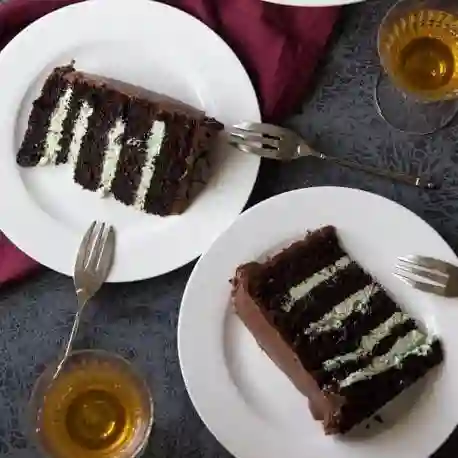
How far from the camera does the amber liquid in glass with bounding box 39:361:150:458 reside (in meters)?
1.55

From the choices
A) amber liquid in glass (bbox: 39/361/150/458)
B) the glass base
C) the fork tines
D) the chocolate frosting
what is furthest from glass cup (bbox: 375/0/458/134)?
amber liquid in glass (bbox: 39/361/150/458)

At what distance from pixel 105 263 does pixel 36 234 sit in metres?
0.12

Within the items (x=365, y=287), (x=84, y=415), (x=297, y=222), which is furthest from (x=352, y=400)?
(x=84, y=415)

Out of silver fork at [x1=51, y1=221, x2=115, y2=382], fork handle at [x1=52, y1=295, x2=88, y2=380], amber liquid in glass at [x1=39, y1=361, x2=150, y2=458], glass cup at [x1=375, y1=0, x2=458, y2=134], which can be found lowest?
amber liquid in glass at [x1=39, y1=361, x2=150, y2=458]

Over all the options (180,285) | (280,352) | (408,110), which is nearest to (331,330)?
(280,352)

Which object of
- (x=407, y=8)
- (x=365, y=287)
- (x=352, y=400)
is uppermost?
(x=407, y=8)

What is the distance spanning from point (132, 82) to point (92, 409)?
523mm

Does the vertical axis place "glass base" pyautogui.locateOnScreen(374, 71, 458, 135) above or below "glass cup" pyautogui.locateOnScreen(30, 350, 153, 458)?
above

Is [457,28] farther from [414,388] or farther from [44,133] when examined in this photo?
[44,133]

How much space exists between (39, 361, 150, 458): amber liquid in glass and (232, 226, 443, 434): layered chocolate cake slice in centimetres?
22

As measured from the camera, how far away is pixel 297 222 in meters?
1.54

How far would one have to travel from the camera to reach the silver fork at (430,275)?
4.90ft

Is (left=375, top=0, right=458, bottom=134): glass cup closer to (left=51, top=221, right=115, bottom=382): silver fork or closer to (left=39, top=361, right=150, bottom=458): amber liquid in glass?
(left=51, top=221, right=115, bottom=382): silver fork

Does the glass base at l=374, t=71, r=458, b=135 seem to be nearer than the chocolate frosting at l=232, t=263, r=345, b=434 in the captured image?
No
